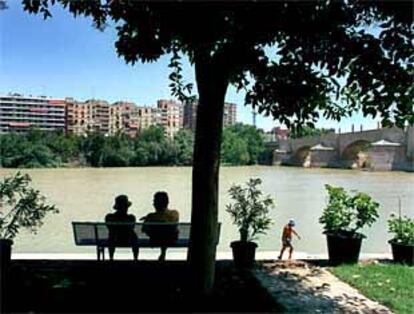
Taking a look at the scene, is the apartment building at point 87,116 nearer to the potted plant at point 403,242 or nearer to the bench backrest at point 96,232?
the bench backrest at point 96,232

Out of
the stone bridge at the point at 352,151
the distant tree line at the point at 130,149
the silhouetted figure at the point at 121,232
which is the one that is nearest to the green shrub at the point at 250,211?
the silhouetted figure at the point at 121,232

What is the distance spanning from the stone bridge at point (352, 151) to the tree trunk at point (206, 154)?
25.1 metres

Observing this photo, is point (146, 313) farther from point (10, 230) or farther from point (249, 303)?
point (10, 230)

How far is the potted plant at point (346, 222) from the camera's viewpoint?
5121 mm

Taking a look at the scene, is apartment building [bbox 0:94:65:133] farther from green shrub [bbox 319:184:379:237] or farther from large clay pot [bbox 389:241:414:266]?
large clay pot [bbox 389:241:414:266]

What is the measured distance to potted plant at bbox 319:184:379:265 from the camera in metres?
5.12

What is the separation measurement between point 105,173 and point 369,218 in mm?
17976

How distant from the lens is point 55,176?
872 inches

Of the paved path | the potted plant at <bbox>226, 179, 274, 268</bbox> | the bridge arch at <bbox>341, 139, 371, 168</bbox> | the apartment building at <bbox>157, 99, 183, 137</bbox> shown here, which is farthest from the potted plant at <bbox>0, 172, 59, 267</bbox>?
the bridge arch at <bbox>341, 139, 371, 168</bbox>

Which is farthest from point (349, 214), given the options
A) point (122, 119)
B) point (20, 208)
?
point (122, 119)

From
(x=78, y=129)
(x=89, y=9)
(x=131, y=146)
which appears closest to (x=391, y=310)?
(x=89, y=9)

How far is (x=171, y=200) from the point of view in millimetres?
15477

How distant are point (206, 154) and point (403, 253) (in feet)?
8.32

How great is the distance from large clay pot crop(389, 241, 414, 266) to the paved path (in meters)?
0.83
